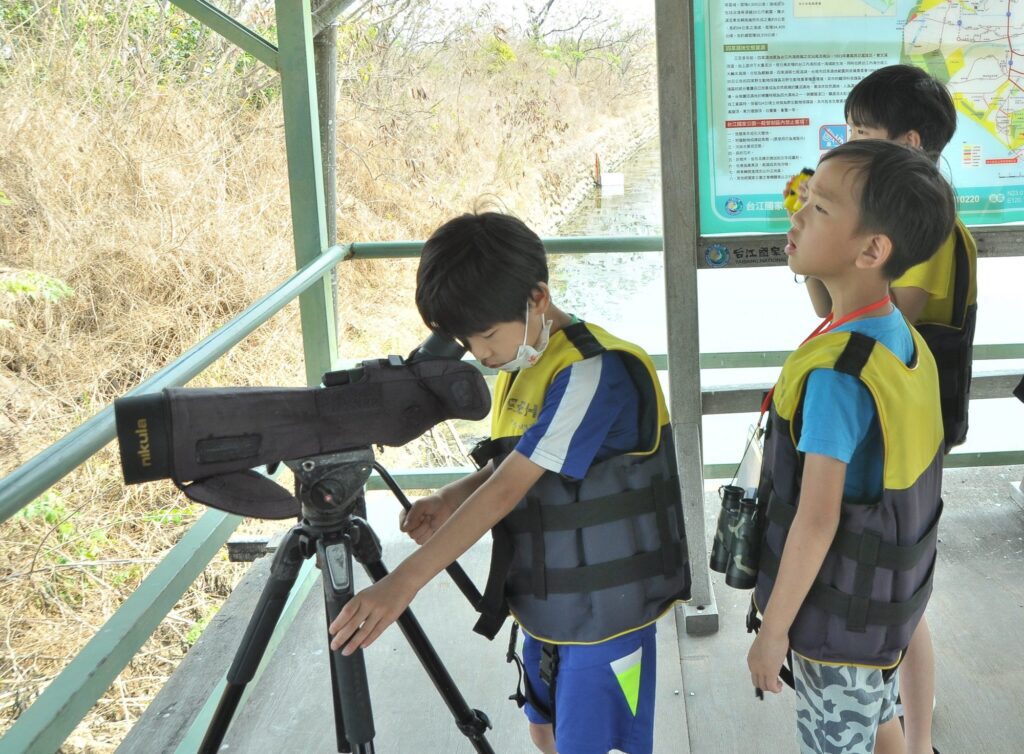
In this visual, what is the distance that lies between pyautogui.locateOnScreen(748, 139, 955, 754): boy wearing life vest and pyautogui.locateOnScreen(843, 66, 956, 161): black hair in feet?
1.27

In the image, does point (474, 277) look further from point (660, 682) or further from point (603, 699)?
point (660, 682)

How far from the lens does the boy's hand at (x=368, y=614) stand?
3.67 ft

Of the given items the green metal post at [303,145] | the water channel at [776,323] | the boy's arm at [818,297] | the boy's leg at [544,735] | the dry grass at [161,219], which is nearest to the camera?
the boy's leg at [544,735]

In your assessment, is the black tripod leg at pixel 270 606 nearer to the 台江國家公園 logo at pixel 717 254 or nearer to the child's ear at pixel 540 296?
the child's ear at pixel 540 296

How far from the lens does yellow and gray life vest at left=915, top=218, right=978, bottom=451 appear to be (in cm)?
165

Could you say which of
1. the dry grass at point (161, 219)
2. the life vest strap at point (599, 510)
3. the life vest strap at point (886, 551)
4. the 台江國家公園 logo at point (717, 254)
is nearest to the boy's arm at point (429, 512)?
the life vest strap at point (599, 510)

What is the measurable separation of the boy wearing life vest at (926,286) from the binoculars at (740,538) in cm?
38

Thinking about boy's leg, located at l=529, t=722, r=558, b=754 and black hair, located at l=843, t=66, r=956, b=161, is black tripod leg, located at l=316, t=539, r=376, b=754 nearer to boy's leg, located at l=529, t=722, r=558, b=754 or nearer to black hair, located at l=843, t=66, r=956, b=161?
boy's leg, located at l=529, t=722, r=558, b=754

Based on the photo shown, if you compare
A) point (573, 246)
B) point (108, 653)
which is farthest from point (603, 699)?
point (573, 246)

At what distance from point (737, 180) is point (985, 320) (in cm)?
177

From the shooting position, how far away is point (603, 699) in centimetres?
144

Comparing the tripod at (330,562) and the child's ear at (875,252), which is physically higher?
the child's ear at (875,252)

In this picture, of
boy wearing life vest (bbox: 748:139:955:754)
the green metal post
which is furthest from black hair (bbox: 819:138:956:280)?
the green metal post

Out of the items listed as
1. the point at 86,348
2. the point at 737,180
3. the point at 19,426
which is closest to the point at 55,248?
the point at 86,348
